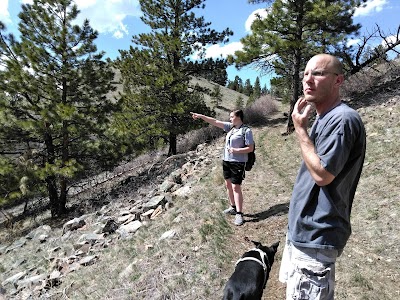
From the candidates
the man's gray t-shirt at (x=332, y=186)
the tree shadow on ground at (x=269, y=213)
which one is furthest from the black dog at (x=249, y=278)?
the tree shadow on ground at (x=269, y=213)

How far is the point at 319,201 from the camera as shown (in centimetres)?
193

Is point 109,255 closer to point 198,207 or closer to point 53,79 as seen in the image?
Answer: point 198,207

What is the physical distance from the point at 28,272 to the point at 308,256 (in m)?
6.13

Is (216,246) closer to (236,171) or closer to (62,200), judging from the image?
(236,171)

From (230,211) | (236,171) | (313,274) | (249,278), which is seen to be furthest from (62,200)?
(313,274)

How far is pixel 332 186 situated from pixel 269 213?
4058 millimetres

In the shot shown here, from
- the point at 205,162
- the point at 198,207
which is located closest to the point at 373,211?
the point at 198,207

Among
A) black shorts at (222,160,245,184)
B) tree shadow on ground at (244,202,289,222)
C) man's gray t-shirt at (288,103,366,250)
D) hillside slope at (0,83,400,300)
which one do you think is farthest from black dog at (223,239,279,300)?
tree shadow on ground at (244,202,289,222)

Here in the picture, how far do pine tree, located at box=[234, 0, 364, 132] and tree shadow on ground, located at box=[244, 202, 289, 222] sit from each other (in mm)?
7267

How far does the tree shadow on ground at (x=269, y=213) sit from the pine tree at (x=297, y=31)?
727 centimetres

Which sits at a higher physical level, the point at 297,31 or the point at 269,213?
the point at 297,31

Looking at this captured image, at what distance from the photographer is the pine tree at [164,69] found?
14141 mm

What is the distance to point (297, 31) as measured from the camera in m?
12.2

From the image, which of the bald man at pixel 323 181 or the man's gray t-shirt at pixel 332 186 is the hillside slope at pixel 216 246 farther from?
the man's gray t-shirt at pixel 332 186
